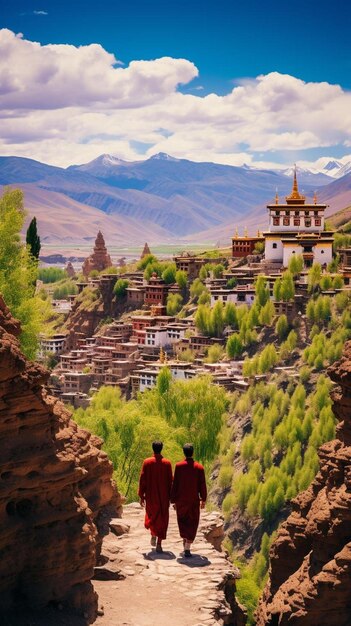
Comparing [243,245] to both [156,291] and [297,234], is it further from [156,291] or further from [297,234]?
[156,291]

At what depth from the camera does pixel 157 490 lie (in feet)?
50.3

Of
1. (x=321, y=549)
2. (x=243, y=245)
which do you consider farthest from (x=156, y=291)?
(x=321, y=549)

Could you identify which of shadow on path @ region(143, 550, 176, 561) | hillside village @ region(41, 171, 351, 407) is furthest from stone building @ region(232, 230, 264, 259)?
shadow on path @ region(143, 550, 176, 561)

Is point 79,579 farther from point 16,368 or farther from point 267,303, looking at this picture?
point 267,303

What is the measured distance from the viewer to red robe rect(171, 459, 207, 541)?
15297 mm

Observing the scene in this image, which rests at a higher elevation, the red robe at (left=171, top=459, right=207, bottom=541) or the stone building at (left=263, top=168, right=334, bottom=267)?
the stone building at (left=263, top=168, right=334, bottom=267)

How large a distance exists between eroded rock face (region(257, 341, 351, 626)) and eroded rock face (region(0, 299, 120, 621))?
2.13 meters

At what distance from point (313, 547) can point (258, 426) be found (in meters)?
61.5

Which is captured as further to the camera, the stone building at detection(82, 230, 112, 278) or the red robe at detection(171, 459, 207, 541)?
the stone building at detection(82, 230, 112, 278)

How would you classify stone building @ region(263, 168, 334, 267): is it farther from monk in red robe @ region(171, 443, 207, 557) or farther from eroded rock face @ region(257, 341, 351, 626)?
eroded rock face @ region(257, 341, 351, 626)

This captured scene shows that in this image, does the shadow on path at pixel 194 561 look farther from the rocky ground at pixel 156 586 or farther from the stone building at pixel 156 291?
the stone building at pixel 156 291

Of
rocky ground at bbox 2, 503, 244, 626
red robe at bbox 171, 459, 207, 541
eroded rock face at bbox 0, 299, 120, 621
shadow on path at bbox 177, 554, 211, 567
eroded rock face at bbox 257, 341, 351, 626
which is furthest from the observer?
red robe at bbox 171, 459, 207, 541

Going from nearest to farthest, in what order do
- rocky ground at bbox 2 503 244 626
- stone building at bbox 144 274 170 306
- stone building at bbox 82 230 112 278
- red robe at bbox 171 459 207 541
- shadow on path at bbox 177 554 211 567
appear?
1. rocky ground at bbox 2 503 244 626
2. shadow on path at bbox 177 554 211 567
3. red robe at bbox 171 459 207 541
4. stone building at bbox 144 274 170 306
5. stone building at bbox 82 230 112 278

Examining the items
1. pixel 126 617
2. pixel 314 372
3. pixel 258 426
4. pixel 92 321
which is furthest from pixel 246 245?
pixel 126 617
